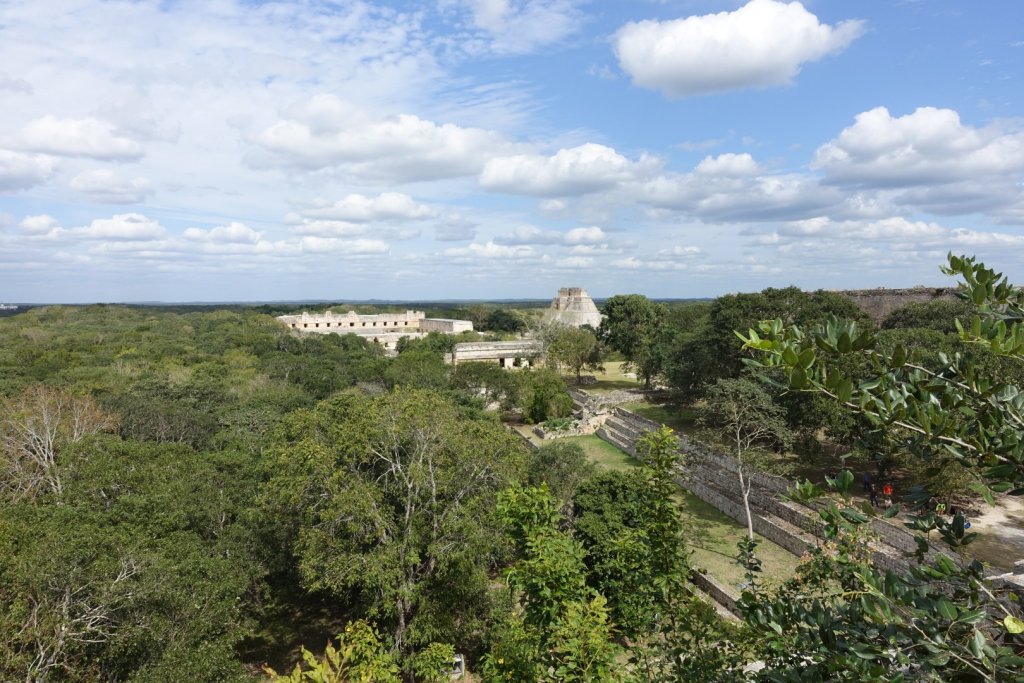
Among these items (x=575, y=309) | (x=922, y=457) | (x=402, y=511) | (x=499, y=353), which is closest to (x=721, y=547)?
(x=402, y=511)

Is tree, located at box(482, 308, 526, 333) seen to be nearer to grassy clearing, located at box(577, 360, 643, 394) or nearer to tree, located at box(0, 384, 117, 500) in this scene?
grassy clearing, located at box(577, 360, 643, 394)

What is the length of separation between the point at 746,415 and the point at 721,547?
3547mm

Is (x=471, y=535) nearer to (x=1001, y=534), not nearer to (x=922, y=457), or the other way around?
(x=922, y=457)

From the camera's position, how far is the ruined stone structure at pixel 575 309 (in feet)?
152

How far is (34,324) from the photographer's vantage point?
44906 millimetres

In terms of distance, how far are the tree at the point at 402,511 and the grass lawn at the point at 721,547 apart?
3.89 meters

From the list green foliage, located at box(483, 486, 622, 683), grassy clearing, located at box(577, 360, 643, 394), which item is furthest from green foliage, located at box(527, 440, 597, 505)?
grassy clearing, located at box(577, 360, 643, 394)

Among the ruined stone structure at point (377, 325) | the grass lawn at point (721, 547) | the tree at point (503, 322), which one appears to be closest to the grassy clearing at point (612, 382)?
the grass lawn at point (721, 547)

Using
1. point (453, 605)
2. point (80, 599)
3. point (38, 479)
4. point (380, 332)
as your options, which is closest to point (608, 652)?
point (453, 605)

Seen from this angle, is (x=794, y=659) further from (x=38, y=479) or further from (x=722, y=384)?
(x=38, y=479)

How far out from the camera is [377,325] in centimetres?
5966

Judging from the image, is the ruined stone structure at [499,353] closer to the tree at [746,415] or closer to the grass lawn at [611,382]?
the grass lawn at [611,382]

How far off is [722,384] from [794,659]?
14059mm

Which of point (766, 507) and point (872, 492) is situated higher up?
point (872, 492)
